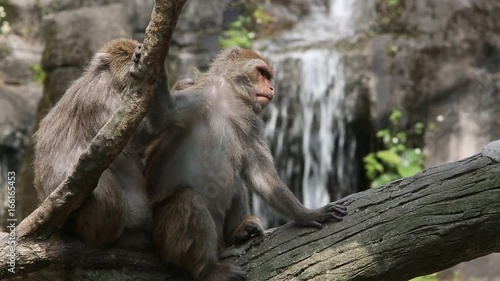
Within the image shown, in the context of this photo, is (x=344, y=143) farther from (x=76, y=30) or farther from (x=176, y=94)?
(x=176, y=94)

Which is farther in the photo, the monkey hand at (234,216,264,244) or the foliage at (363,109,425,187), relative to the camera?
the foliage at (363,109,425,187)

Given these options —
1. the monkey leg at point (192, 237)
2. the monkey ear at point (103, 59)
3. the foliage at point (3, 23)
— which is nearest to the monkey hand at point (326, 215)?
the monkey leg at point (192, 237)

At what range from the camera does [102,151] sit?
16.1 ft

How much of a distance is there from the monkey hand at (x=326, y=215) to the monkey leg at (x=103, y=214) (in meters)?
1.39

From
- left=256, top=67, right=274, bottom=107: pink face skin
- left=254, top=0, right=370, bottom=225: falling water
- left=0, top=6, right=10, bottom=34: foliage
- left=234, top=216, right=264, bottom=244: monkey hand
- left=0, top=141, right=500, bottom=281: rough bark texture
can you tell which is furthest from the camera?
left=0, top=6, right=10, bottom=34: foliage

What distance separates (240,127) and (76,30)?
26.1ft

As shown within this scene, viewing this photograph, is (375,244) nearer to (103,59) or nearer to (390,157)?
(103,59)

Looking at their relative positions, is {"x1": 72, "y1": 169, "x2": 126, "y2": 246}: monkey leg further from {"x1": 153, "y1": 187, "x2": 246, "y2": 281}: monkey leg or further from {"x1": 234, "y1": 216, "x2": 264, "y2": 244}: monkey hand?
{"x1": 234, "y1": 216, "x2": 264, "y2": 244}: monkey hand

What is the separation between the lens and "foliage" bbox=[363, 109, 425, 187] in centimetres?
1191

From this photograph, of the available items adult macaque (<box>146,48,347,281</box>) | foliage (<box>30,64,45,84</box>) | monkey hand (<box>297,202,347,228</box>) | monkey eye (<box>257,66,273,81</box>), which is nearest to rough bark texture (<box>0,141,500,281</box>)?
monkey hand (<box>297,202,347,228</box>)

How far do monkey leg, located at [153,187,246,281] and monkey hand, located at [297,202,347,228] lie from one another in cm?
63

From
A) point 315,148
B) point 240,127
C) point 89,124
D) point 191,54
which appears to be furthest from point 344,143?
point 89,124

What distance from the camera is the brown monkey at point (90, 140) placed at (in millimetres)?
5445

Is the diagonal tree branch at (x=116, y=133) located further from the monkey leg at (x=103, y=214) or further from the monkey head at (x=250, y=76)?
the monkey head at (x=250, y=76)
